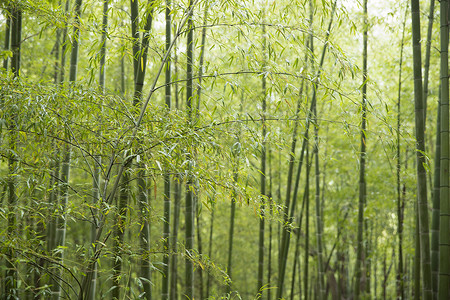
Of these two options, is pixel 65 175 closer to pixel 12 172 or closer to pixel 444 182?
A: pixel 12 172

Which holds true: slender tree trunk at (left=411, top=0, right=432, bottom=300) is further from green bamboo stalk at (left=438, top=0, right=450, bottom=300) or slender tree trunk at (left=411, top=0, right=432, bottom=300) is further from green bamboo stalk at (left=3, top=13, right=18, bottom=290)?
green bamboo stalk at (left=3, top=13, right=18, bottom=290)

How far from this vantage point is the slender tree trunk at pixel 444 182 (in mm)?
2834

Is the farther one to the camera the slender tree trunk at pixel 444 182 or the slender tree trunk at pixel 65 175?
the slender tree trunk at pixel 444 182

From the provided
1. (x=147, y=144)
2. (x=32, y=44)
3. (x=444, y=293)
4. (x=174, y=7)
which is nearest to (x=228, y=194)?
(x=147, y=144)

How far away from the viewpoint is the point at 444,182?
9.49 feet

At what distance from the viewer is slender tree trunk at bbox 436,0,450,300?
2.83 meters

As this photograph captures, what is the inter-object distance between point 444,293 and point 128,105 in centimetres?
242

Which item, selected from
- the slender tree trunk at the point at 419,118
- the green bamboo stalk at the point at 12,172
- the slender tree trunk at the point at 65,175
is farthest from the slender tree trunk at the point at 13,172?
the slender tree trunk at the point at 419,118

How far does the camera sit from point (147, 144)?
6.81 ft

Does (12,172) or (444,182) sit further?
(444,182)

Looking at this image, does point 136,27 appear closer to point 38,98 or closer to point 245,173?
point 38,98

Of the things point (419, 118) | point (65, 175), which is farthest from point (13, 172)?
point (419, 118)

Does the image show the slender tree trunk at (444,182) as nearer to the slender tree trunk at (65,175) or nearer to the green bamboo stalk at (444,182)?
the green bamboo stalk at (444,182)

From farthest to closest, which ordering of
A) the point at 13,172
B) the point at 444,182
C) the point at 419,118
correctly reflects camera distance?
the point at 419,118 < the point at 444,182 < the point at 13,172
